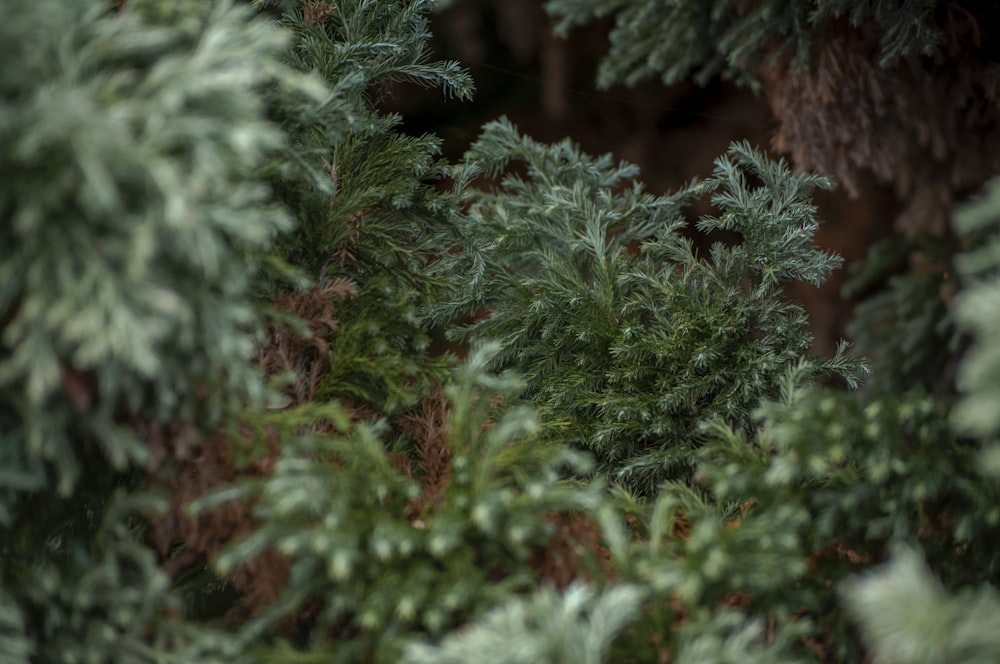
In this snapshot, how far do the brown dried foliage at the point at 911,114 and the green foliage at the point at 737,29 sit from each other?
0.09 ft

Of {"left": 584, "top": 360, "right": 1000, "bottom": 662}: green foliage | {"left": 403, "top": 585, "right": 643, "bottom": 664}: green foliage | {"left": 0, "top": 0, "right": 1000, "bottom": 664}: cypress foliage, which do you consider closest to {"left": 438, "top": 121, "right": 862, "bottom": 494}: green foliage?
{"left": 0, "top": 0, "right": 1000, "bottom": 664}: cypress foliage

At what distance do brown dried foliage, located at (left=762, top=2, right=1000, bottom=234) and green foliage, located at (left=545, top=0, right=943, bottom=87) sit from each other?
28mm

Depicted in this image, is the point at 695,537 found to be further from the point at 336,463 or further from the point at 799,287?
the point at 799,287

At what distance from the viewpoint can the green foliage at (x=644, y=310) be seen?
1137mm

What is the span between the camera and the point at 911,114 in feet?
3.25

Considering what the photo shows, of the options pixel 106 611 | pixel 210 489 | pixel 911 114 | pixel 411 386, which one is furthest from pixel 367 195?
pixel 911 114

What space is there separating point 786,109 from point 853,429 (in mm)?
408

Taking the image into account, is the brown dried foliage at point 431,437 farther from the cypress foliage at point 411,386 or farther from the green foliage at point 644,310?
the green foliage at point 644,310

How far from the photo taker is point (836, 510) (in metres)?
0.83

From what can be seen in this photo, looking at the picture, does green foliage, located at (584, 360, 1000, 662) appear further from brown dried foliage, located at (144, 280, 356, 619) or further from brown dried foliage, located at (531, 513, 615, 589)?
brown dried foliage, located at (144, 280, 356, 619)

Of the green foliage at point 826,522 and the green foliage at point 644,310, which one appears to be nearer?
the green foliage at point 826,522

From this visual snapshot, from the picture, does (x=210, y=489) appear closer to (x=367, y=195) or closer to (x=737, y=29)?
(x=367, y=195)

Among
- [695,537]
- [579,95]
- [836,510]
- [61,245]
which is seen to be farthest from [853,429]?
[579,95]

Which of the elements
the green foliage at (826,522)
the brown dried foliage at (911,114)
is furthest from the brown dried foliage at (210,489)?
the brown dried foliage at (911,114)
